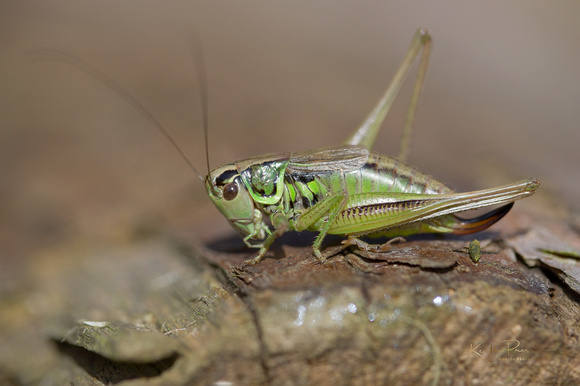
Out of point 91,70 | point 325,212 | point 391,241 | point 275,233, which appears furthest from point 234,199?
point 91,70

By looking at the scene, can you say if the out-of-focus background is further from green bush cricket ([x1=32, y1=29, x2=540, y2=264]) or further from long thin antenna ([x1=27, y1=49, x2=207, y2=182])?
green bush cricket ([x1=32, y1=29, x2=540, y2=264])

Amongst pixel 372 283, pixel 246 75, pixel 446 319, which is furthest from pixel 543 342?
pixel 246 75

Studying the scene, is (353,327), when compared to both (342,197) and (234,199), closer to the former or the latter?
(342,197)

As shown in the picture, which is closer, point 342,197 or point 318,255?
point 318,255

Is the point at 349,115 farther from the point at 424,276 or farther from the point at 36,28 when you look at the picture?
the point at 36,28

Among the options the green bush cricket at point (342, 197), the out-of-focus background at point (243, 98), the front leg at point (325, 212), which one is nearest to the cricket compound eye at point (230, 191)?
the green bush cricket at point (342, 197)

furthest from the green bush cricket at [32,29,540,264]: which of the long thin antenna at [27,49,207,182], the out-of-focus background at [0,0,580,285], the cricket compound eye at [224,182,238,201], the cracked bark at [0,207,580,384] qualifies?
the long thin antenna at [27,49,207,182]
